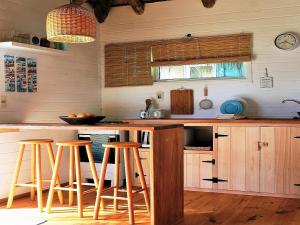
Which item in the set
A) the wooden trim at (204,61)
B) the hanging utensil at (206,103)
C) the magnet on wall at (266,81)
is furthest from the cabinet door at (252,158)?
the wooden trim at (204,61)

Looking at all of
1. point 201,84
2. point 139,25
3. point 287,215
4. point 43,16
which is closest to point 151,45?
point 139,25

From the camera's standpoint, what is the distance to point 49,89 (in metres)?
5.25

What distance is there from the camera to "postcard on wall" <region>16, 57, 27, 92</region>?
475cm

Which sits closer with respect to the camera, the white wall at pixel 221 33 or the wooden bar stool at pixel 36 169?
the wooden bar stool at pixel 36 169

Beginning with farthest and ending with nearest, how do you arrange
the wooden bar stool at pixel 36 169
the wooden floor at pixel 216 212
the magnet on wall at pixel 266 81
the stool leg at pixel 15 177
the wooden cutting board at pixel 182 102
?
the wooden cutting board at pixel 182 102, the magnet on wall at pixel 266 81, the stool leg at pixel 15 177, the wooden bar stool at pixel 36 169, the wooden floor at pixel 216 212

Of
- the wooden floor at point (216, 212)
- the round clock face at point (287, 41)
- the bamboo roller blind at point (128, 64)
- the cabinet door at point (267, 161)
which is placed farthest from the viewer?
the bamboo roller blind at point (128, 64)

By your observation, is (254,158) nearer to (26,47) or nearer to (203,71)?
(203,71)

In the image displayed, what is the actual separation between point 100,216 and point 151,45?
2.83 meters

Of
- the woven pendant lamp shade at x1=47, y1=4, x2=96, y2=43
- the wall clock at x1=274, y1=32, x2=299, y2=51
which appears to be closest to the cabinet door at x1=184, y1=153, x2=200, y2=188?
the wall clock at x1=274, y1=32, x2=299, y2=51

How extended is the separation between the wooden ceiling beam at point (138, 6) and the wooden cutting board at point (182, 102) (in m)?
1.24

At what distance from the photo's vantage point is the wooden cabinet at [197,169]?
5.03 meters

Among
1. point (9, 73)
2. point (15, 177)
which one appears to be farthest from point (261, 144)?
point (9, 73)

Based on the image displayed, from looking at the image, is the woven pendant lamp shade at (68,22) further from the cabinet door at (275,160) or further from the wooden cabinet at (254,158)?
the cabinet door at (275,160)

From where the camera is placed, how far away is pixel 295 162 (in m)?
4.62
